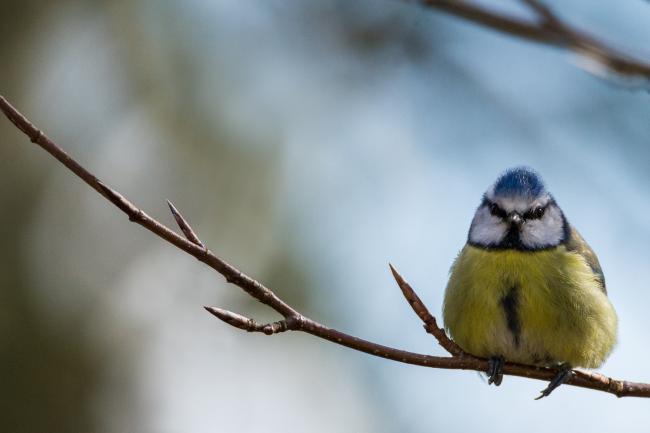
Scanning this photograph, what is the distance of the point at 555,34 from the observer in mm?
1269

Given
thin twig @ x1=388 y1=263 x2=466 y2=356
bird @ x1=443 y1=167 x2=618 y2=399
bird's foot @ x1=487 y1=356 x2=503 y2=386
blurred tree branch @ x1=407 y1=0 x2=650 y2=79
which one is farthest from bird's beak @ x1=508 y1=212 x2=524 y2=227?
blurred tree branch @ x1=407 y1=0 x2=650 y2=79

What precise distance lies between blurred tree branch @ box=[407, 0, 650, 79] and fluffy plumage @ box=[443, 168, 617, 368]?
156 centimetres

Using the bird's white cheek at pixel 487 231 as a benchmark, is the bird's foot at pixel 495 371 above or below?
below

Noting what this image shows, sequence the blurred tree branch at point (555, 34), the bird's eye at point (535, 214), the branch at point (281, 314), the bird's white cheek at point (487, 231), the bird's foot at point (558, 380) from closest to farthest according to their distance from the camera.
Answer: the blurred tree branch at point (555, 34) < the branch at point (281, 314) < the bird's foot at point (558, 380) < the bird's white cheek at point (487, 231) < the bird's eye at point (535, 214)

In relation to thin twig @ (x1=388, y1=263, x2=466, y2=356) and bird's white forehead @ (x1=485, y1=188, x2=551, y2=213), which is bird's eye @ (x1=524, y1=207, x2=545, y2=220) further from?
thin twig @ (x1=388, y1=263, x2=466, y2=356)

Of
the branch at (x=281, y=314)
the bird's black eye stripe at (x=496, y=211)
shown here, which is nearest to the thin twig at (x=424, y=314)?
the branch at (x=281, y=314)

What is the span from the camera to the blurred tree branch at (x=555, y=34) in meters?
1.27

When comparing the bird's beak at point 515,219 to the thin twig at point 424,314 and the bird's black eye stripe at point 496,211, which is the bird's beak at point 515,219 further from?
the thin twig at point 424,314

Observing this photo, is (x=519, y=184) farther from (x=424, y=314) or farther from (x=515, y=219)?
(x=424, y=314)

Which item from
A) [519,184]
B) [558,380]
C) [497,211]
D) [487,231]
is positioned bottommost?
[558,380]

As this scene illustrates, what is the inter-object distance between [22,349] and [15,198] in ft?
3.19

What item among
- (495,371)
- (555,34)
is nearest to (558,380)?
(495,371)

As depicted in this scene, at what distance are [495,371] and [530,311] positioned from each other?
0.82 feet

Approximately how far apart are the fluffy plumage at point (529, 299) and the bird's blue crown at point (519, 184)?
0.14 metres
